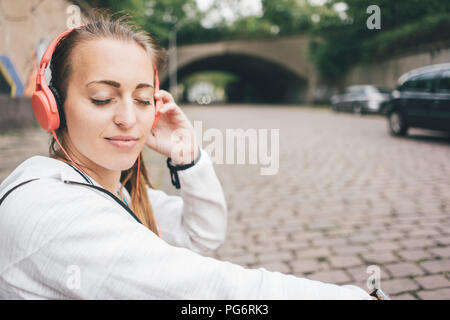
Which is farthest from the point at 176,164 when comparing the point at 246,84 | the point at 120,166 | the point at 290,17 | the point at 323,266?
the point at 246,84

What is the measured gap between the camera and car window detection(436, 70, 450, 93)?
8.45 meters

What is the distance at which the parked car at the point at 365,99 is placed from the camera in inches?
726

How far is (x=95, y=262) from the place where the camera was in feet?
2.57

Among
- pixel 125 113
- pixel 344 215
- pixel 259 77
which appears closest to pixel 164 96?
pixel 125 113

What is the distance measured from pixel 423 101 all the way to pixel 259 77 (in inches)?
1599

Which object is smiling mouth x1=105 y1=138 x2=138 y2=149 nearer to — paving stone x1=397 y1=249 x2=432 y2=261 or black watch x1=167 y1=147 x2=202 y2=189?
black watch x1=167 y1=147 x2=202 y2=189

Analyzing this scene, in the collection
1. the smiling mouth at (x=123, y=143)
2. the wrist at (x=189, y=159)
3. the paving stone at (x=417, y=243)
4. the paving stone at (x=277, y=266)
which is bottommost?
the paving stone at (x=277, y=266)

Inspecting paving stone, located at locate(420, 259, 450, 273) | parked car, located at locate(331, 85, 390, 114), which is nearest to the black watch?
paving stone, located at locate(420, 259, 450, 273)

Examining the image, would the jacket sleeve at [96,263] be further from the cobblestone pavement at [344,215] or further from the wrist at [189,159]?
the cobblestone pavement at [344,215]

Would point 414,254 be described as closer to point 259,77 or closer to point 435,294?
point 435,294

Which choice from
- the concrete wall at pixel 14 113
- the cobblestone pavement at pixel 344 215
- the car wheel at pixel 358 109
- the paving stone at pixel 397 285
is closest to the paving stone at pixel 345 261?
the cobblestone pavement at pixel 344 215

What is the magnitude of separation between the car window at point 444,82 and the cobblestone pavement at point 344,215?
178 centimetres

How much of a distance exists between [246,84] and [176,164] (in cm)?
5435
